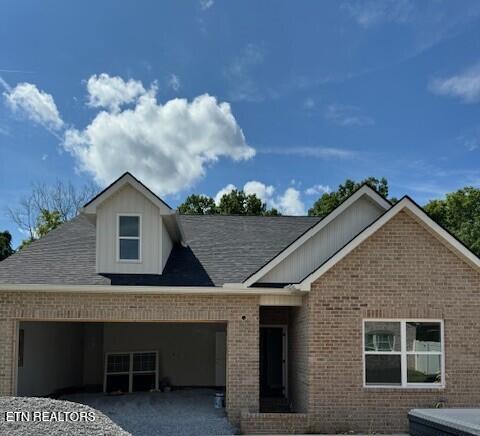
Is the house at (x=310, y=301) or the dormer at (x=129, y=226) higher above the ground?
the dormer at (x=129, y=226)

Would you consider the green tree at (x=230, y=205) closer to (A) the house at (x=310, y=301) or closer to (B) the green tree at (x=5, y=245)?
(B) the green tree at (x=5, y=245)

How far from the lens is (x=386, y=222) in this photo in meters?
13.6

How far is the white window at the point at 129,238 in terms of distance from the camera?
14975 mm

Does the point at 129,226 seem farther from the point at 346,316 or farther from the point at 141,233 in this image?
the point at 346,316

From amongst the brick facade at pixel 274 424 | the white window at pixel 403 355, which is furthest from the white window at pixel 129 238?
the white window at pixel 403 355

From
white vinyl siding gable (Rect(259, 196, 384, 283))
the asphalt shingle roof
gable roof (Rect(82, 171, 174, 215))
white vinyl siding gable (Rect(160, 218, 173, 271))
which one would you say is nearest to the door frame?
the asphalt shingle roof

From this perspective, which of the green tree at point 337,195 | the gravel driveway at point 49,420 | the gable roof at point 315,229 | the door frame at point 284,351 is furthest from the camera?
the green tree at point 337,195

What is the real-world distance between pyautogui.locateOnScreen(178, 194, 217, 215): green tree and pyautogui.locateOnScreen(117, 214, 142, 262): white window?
28821mm

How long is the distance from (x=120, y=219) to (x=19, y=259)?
10.2 ft

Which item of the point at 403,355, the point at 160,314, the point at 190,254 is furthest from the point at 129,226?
the point at 403,355

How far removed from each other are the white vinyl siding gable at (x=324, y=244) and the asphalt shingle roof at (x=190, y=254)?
1.01m

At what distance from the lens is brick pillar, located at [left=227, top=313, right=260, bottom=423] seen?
13.9 metres

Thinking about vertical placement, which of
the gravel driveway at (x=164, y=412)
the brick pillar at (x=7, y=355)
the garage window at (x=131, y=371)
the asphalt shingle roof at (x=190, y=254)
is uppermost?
the asphalt shingle roof at (x=190, y=254)

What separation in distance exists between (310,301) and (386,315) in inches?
70.4
